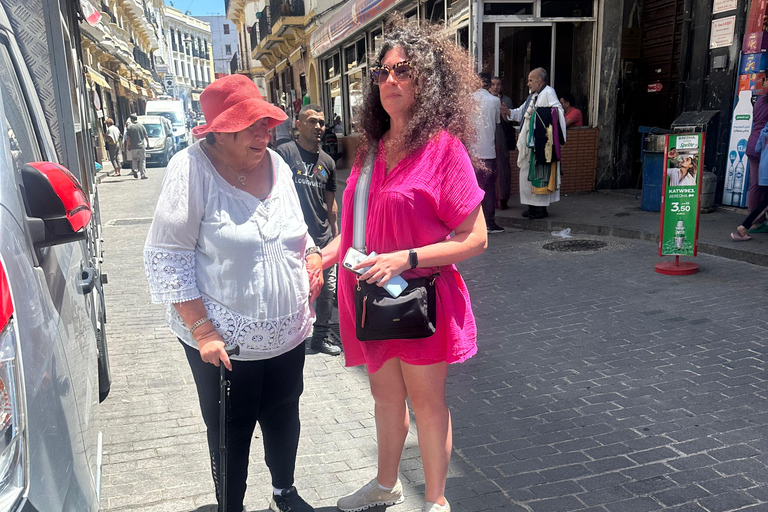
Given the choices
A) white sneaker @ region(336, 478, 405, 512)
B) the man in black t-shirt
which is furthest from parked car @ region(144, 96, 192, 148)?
white sneaker @ region(336, 478, 405, 512)

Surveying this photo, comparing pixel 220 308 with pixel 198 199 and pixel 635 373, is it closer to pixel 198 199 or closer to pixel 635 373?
pixel 198 199

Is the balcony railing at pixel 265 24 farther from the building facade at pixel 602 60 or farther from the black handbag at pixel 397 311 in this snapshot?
the black handbag at pixel 397 311

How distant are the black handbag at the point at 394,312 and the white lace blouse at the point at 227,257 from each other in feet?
0.91

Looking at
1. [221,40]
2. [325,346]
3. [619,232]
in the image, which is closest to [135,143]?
[619,232]

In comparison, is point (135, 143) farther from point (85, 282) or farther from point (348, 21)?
point (85, 282)

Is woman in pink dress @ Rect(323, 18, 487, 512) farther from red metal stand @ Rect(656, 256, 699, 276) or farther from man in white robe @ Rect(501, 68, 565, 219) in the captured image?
man in white robe @ Rect(501, 68, 565, 219)

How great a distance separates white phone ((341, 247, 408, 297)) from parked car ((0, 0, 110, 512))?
90 centimetres

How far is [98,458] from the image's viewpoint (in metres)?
2.16

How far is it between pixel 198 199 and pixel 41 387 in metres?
0.90

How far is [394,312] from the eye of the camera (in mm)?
2314

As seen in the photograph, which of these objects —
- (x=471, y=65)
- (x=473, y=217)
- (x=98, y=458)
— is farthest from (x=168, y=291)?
(x=471, y=65)

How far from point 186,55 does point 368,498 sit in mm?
91415

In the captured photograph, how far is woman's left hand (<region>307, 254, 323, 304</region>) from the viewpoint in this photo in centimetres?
261

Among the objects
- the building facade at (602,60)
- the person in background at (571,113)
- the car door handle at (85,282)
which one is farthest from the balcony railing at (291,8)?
the car door handle at (85,282)
